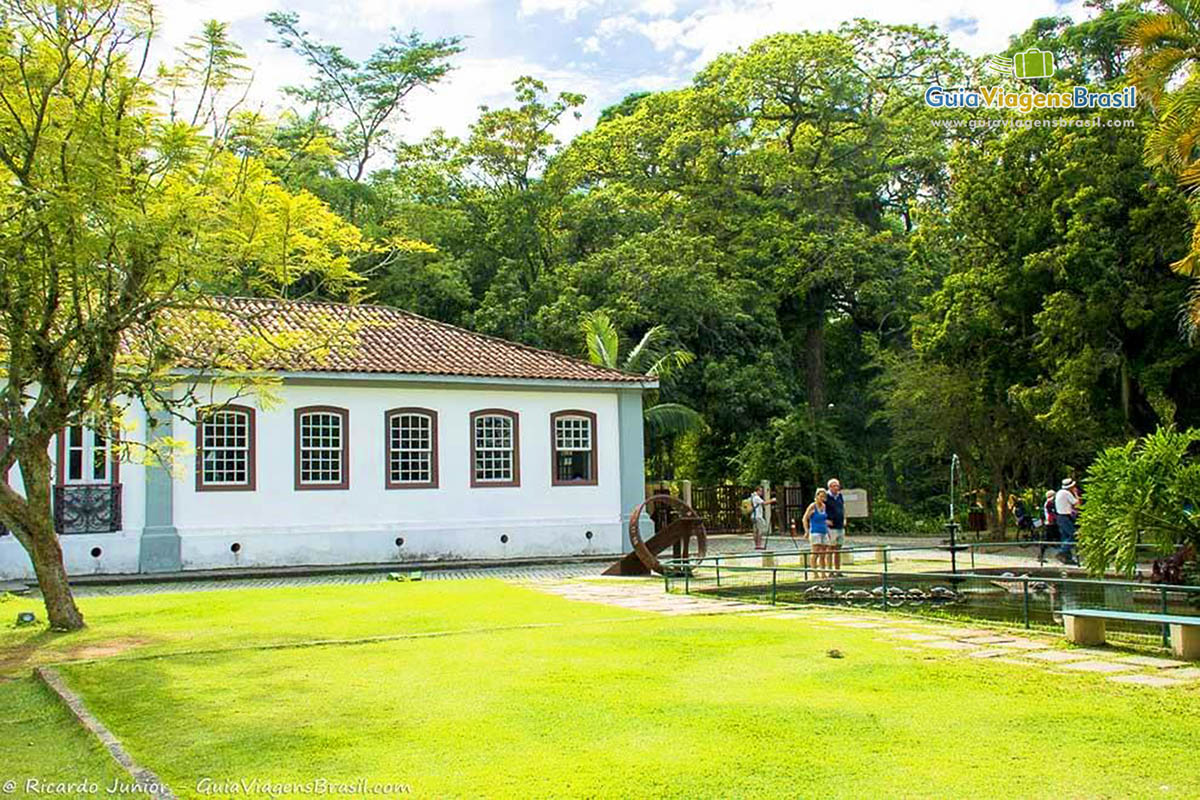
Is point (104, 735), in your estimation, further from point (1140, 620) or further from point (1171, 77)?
point (1171, 77)

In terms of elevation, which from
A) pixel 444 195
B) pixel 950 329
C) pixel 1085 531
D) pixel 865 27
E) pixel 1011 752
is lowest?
pixel 1011 752

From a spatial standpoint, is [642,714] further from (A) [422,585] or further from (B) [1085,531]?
(A) [422,585]

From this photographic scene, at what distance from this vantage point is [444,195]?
37688 mm

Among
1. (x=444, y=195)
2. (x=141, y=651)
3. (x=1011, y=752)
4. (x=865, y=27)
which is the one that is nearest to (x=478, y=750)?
(x=1011, y=752)

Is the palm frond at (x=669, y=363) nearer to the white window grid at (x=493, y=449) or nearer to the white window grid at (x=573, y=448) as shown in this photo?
the white window grid at (x=573, y=448)

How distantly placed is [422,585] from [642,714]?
1051 centimetres

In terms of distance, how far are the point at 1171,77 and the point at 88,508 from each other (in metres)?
18.7

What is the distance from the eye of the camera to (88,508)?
65.5 feet

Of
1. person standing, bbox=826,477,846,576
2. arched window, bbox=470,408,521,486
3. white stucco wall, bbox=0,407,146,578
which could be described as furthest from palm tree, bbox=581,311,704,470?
white stucco wall, bbox=0,407,146,578

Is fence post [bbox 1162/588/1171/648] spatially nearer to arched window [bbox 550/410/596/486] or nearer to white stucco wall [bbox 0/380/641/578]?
white stucco wall [bbox 0/380/641/578]

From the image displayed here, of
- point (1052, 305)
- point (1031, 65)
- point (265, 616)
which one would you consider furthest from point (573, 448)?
point (1031, 65)

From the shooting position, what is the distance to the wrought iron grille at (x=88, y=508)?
19703mm

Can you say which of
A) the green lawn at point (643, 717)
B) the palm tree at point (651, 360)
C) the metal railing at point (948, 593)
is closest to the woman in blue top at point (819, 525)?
the metal railing at point (948, 593)

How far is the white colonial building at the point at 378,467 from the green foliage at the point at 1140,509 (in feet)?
38.4
